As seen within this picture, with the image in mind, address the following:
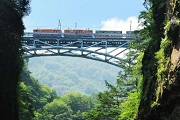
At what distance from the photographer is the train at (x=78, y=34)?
38.2 m

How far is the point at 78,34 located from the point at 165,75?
2675 cm

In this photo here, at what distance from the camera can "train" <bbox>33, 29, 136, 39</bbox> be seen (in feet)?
125

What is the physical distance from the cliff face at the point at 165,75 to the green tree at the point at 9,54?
5.78 meters

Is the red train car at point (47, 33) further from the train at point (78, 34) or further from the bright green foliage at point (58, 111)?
the bright green foliage at point (58, 111)

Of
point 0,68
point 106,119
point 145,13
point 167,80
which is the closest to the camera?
point 167,80

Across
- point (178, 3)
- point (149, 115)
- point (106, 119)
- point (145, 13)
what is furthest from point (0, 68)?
point (106, 119)

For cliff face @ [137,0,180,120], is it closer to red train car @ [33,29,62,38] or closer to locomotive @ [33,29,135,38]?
locomotive @ [33,29,135,38]

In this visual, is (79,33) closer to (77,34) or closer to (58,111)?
(77,34)

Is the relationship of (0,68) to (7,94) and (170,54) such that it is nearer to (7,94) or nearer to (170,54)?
(7,94)

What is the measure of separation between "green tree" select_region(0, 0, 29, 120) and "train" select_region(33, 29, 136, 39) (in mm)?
23331

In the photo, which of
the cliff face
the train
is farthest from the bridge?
the cliff face

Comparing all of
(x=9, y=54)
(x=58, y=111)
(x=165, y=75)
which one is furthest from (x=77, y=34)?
(x=58, y=111)

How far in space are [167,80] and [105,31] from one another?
27.5 meters

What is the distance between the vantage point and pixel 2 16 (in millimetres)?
13508
